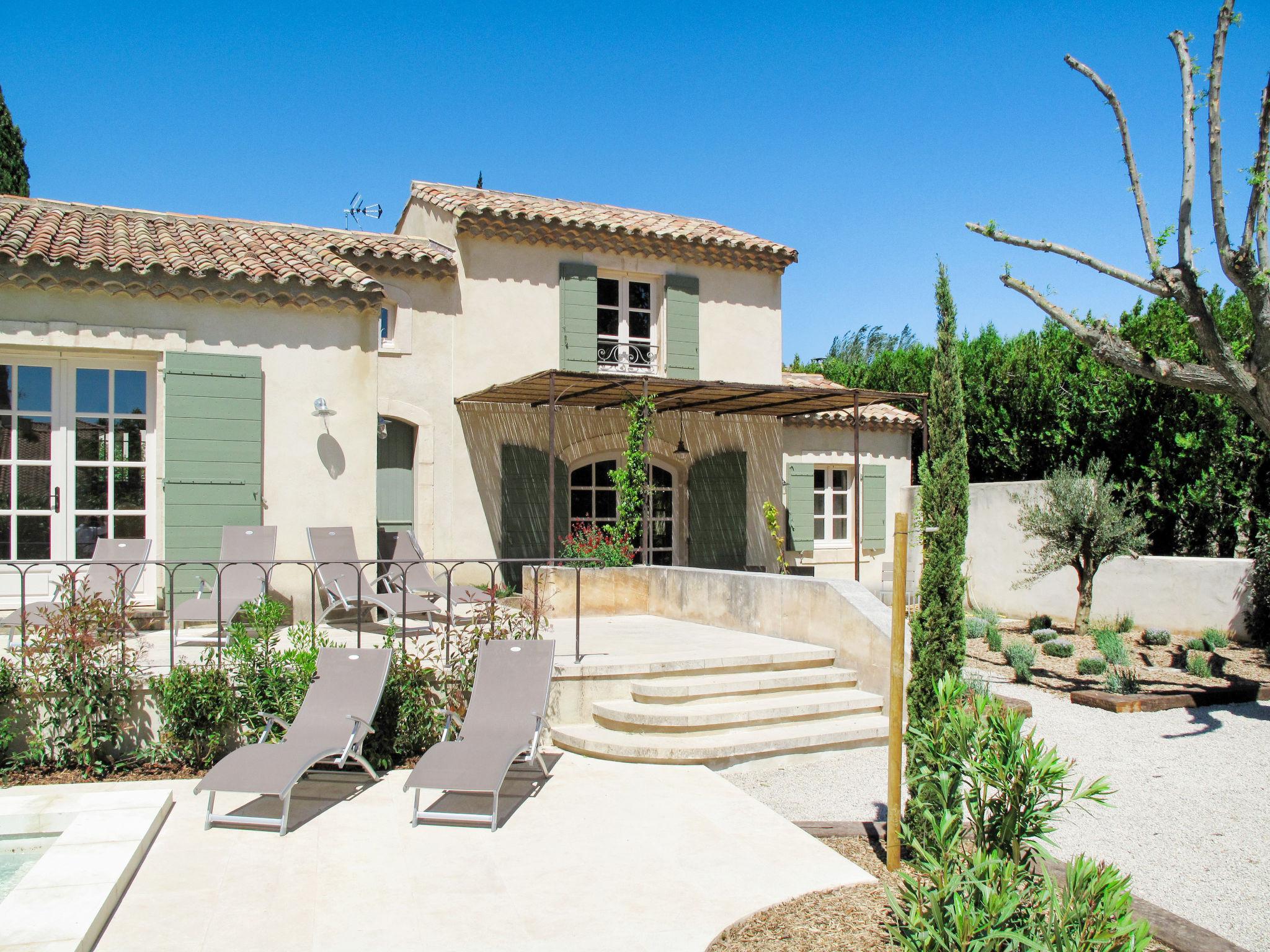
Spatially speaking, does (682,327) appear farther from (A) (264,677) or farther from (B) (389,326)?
(A) (264,677)

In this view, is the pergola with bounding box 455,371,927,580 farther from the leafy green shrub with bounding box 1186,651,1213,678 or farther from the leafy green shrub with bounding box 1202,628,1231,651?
the leafy green shrub with bounding box 1202,628,1231,651

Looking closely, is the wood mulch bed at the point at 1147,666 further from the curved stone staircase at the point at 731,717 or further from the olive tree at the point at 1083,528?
the curved stone staircase at the point at 731,717

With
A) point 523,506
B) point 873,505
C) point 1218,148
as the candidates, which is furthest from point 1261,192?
point 873,505

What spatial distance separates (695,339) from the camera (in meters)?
14.7

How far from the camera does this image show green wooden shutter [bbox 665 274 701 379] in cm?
1452

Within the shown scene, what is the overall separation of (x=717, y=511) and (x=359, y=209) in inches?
318

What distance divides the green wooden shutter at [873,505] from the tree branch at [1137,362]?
8333 millimetres

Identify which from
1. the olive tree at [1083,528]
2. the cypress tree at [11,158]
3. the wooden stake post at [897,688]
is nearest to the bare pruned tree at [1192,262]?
the olive tree at [1083,528]

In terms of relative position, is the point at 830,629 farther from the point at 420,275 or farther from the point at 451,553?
the point at 420,275

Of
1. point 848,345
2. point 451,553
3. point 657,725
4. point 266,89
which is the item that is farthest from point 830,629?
point 848,345

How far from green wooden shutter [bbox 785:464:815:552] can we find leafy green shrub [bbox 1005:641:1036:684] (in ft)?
18.1

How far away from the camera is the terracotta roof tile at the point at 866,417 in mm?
16141

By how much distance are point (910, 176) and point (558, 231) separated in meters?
5.31

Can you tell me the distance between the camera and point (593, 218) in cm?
1409
